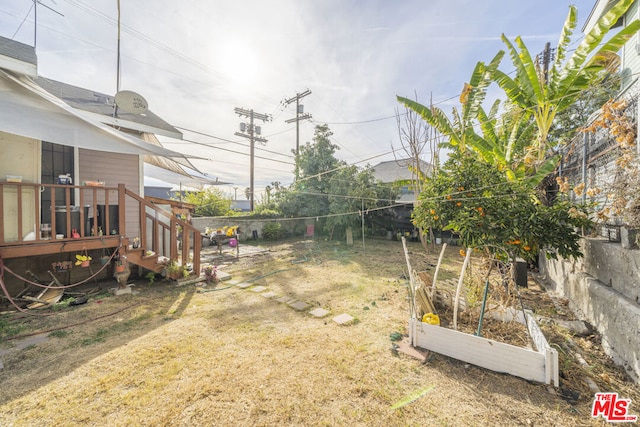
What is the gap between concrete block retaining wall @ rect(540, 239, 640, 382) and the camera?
2.71m

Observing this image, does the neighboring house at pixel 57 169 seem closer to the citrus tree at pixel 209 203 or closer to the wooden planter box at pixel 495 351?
the wooden planter box at pixel 495 351

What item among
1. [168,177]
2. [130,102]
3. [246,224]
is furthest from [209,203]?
[130,102]

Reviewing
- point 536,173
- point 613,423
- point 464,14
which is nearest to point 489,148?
point 536,173

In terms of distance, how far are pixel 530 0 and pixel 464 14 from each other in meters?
1.36

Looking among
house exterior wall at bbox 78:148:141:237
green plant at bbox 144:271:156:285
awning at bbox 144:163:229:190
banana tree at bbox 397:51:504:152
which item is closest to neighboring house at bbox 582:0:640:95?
banana tree at bbox 397:51:504:152

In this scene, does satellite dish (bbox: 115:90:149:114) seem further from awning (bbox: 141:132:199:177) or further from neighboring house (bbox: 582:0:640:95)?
neighboring house (bbox: 582:0:640:95)

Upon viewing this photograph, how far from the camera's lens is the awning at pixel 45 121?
135 inches

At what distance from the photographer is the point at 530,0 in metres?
5.14

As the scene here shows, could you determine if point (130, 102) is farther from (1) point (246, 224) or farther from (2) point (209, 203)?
(1) point (246, 224)

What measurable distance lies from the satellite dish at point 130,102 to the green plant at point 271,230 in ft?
28.0

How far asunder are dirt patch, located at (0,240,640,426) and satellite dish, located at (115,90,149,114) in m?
4.41

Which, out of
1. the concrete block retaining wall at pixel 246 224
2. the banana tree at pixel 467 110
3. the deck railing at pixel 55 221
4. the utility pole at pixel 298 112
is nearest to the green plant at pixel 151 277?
the deck railing at pixel 55 221

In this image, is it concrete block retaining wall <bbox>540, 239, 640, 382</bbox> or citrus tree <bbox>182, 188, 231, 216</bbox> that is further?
citrus tree <bbox>182, 188, 231, 216</bbox>

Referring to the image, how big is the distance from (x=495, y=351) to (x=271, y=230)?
11956 millimetres
